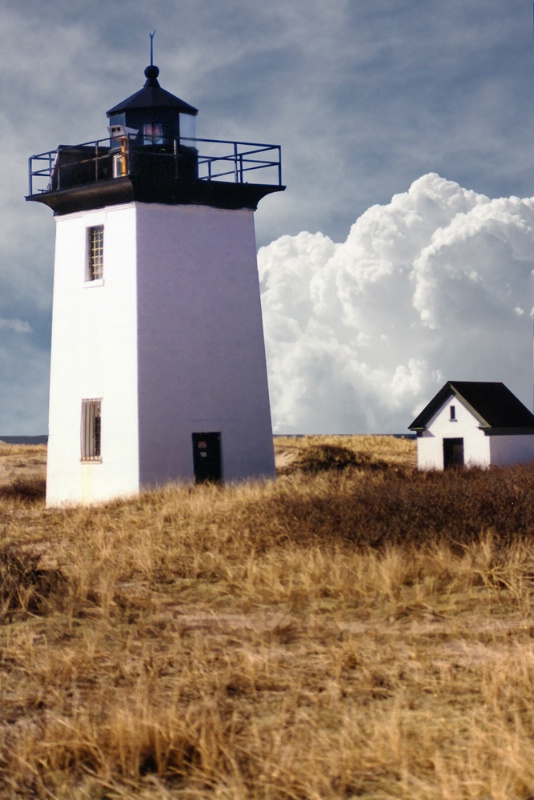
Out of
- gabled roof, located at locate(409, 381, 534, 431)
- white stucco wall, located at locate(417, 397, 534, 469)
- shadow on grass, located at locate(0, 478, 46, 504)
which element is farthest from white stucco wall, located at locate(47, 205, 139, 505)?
gabled roof, located at locate(409, 381, 534, 431)

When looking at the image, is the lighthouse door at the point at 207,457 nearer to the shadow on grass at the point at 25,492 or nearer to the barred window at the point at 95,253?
the barred window at the point at 95,253

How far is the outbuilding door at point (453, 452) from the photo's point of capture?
3662cm

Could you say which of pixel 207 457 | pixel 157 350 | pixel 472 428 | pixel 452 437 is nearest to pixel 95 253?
pixel 157 350

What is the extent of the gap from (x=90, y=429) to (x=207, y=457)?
3.17 meters

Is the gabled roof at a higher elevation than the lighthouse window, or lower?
lower

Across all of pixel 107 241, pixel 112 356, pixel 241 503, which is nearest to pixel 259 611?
pixel 241 503

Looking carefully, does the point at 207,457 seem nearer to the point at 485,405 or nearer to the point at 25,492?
the point at 25,492

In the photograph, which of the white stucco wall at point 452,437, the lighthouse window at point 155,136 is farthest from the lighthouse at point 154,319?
the white stucco wall at point 452,437

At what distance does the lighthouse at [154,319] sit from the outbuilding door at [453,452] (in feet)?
41.4

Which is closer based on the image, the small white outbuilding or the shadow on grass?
the shadow on grass

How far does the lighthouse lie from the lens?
24594mm

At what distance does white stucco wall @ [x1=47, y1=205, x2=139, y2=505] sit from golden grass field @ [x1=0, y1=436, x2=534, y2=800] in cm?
688

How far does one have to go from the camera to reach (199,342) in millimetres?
25172

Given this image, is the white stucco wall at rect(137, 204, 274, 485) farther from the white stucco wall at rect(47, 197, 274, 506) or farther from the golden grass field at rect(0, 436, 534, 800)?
the golden grass field at rect(0, 436, 534, 800)
